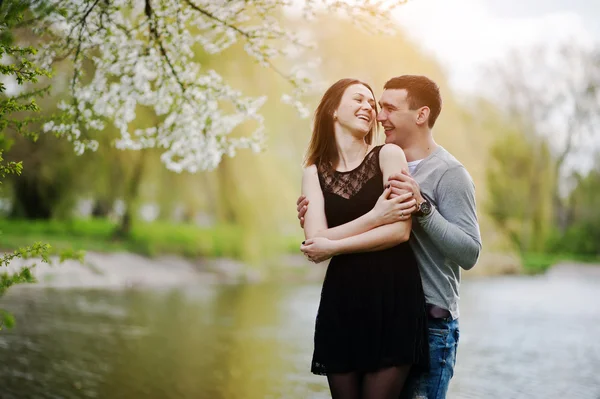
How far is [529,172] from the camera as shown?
1270 inches

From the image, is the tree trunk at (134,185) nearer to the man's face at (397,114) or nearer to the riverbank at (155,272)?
the riverbank at (155,272)

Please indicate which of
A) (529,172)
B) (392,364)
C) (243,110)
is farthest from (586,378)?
(529,172)

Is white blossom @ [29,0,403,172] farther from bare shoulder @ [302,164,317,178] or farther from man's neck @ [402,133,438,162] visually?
bare shoulder @ [302,164,317,178]

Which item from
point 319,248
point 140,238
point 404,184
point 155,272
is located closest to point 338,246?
point 319,248

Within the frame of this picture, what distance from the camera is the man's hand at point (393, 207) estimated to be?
242cm

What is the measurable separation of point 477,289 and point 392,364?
17837 mm

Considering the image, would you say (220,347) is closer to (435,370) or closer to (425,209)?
(435,370)

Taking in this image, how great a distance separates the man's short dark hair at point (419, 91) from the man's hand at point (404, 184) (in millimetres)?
375

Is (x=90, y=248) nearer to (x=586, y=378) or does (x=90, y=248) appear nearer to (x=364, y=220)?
(x=586, y=378)

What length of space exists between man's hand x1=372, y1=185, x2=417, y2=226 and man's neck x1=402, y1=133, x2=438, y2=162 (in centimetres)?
36

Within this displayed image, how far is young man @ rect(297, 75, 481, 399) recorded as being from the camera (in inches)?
98.0

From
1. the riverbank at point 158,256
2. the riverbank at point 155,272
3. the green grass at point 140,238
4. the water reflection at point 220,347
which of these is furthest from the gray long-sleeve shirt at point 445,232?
the green grass at point 140,238

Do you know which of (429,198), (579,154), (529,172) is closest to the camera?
(429,198)

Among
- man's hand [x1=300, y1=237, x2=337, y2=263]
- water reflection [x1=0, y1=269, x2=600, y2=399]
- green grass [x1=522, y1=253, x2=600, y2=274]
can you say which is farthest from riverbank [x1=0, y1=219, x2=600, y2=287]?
man's hand [x1=300, y1=237, x2=337, y2=263]
